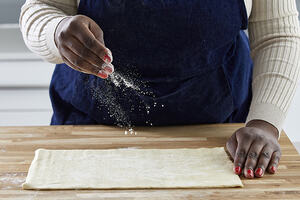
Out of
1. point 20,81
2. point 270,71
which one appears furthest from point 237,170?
point 20,81

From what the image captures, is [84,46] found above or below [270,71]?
above

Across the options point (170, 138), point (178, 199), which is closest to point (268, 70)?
point (170, 138)

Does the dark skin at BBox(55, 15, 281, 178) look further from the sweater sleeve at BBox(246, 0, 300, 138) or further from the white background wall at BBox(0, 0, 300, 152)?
the white background wall at BBox(0, 0, 300, 152)

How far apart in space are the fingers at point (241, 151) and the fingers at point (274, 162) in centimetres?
5

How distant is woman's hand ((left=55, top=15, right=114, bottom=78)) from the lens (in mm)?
864

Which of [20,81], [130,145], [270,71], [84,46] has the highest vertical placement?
[84,46]

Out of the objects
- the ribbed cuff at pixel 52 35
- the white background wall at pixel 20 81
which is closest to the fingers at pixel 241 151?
the ribbed cuff at pixel 52 35

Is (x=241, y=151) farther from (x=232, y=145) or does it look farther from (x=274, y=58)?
(x=274, y=58)

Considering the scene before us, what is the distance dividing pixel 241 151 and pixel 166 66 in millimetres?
241

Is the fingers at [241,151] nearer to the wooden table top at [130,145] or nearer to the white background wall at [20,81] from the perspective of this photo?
the wooden table top at [130,145]

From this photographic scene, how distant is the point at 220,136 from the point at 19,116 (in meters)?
1.14

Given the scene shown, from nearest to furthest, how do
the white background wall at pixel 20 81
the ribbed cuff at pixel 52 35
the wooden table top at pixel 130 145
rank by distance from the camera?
the wooden table top at pixel 130 145, the ribbed cuff at pixel 52 35, the white background wall at pixel 20 81

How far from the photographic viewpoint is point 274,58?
1.10m

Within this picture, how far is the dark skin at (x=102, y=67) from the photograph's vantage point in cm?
87
